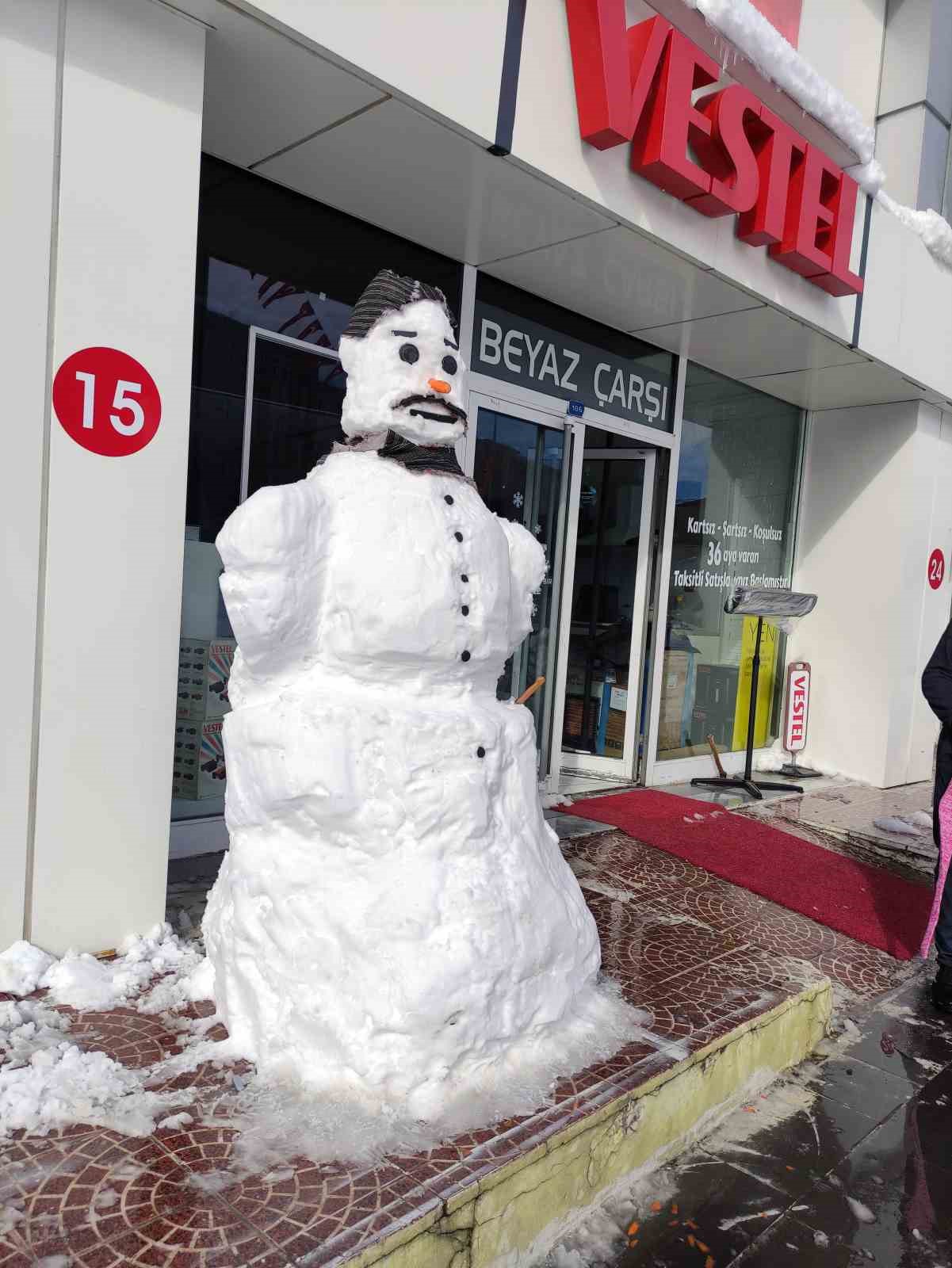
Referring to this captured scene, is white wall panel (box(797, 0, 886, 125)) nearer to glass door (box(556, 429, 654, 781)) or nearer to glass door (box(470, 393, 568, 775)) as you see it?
glass door (box(556, 429, 654, 781))

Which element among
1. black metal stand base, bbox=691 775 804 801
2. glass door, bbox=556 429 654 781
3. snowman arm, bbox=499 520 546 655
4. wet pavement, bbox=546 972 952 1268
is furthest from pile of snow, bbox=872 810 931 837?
snowman arm, bbox=499 520 546 655

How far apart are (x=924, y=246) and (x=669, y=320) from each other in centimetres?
239

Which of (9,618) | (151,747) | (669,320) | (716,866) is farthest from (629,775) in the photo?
(9,618)

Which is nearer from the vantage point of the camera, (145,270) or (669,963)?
(145,270)

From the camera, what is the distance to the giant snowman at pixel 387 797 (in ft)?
7.39

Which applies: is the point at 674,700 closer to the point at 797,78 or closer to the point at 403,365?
the point at 797,78

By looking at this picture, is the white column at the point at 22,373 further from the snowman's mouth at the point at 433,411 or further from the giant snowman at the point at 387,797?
the snowman's mouth at the point at 433,411

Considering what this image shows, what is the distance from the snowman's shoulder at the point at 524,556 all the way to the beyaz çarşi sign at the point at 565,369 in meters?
2.65

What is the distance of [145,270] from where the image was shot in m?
2.94

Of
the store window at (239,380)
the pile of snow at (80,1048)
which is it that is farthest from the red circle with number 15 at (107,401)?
the pile of snow at (80,1048)

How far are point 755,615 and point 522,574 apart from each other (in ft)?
13.7

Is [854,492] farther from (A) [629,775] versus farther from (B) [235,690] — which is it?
(B) [235,690]

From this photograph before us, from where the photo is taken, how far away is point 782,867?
4.96m

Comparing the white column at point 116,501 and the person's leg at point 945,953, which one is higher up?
the white column at point 116,501
